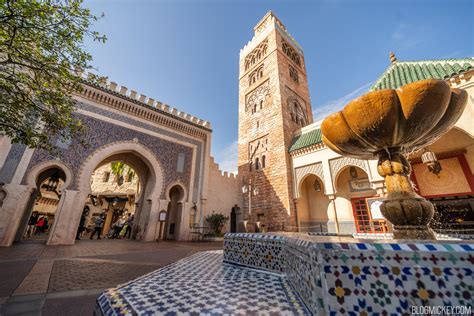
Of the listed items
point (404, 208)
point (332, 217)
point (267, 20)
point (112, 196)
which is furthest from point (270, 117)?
point (112, 196)

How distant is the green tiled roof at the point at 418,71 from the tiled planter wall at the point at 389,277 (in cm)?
779

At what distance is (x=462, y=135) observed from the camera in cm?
659

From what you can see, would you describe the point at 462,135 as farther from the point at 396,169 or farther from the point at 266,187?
the point at 266,187

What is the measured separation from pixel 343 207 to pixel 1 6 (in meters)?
12.0

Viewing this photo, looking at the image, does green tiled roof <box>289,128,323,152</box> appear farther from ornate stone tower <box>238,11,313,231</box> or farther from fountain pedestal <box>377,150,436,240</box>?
fountain pedestal <box>377,150,436,240</box>

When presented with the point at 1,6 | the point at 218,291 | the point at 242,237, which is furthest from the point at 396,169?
the point at 1,6

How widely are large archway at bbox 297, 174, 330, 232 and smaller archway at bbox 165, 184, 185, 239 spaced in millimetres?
6382

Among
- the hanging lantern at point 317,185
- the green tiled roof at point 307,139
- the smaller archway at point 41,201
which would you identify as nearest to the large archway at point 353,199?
the hanging lantern at point 317,185

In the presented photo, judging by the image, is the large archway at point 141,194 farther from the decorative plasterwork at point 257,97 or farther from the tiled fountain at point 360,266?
the decorative plasterwork at point 257,97

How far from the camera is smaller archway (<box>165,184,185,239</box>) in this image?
954cm

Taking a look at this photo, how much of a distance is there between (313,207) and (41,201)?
22.6 metres

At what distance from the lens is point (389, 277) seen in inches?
31.4

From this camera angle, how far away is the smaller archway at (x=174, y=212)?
954 cm

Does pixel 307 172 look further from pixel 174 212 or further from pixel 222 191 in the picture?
pixel 174 212
